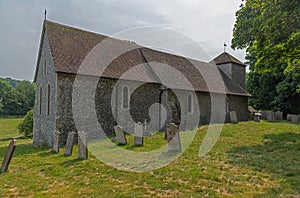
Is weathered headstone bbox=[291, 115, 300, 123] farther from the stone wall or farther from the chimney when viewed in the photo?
the stone wall

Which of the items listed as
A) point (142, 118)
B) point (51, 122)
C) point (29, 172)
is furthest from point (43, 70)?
point (29, 172)

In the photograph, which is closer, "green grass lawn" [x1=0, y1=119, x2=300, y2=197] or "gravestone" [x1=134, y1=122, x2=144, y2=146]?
"green grass lawn" [x1=0, y1=119, x2=300, y2=197]

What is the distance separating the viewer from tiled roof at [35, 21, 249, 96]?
15.3 meters

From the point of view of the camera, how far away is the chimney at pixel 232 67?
2934 cm

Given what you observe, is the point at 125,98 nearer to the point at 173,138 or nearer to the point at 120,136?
the point at 120,136

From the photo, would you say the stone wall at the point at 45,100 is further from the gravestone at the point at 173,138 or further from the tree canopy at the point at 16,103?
the tree canopy at the point at 16,103

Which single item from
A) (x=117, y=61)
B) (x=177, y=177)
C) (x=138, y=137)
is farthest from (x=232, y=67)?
(x=177, y=177)

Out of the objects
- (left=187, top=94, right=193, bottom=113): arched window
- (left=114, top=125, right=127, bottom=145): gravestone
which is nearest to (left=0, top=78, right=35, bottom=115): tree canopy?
(left=187, top=94, right=193, bottom=113): arched window

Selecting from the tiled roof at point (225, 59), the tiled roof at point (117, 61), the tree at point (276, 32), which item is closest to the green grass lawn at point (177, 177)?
the tree at point (276, 32)

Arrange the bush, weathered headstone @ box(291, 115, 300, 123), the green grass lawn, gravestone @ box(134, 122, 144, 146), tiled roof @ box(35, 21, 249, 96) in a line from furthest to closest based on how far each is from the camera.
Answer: weathered headstone @ box(291, 115, 300, 123)
the bush
tiled roof @ box(35, 21, 249, 96)
gravestone @ box(134, 122, 144, 146)
the green grass lawn

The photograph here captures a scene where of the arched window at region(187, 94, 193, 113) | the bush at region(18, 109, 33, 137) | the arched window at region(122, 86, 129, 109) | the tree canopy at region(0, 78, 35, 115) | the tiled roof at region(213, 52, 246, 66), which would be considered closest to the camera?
the arched window at region(122, 86, 129, 109)

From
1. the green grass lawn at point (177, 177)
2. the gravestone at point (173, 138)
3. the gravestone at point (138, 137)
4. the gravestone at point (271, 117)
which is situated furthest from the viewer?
the gravestone at point (271, 117)

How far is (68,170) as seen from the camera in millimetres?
7895

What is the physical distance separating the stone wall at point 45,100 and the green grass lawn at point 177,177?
16.9ft
